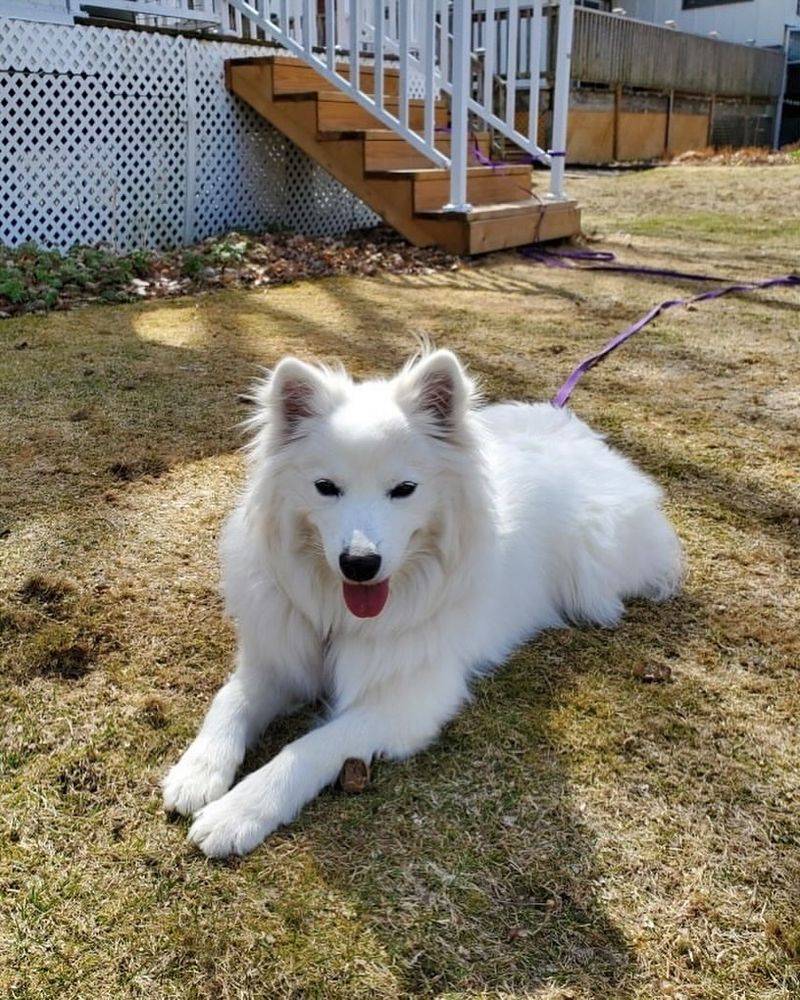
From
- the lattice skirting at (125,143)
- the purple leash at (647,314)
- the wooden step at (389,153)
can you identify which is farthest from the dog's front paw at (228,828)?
the wooden step at (389,153)

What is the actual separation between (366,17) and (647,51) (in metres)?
9.23

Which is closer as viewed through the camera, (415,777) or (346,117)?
(415,777)

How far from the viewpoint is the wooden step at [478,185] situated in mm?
8414

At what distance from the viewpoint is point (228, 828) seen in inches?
74.5

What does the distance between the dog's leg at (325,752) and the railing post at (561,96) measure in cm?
801

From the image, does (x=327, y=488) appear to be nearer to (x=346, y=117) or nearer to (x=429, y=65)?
(x=429, y=65)

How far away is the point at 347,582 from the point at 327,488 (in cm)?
23

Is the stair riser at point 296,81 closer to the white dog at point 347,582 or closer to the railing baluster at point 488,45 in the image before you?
the railing baluster at point 488,45

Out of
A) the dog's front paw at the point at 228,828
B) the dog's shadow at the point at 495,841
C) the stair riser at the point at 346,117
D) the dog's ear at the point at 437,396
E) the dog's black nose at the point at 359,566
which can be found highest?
the stair riser at the point at 346,117

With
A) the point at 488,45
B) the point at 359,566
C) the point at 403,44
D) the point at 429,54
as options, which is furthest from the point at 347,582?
the point at 488,45

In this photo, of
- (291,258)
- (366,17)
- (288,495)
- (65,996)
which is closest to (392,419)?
(288,495)

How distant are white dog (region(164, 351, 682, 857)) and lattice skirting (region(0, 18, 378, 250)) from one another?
679cm

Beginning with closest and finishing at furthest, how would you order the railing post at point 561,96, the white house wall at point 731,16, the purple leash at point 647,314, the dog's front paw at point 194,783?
the dog's front paw at point 194,783 < the purple leash at point 647,314 < the railing post at point 561,96 < the white house wall at point 731,16

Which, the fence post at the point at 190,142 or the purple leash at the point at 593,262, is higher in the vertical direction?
the fence post at the point at 190,142
